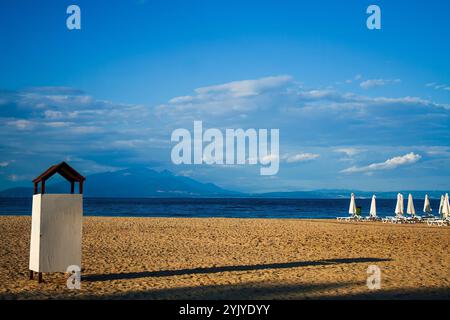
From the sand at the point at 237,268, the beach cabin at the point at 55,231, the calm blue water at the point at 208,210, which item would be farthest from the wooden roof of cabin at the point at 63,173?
the calm blue water at the point at 208,210

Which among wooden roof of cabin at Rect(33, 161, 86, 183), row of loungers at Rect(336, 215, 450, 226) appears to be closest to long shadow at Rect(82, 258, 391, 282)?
wooden roof of cabin at Rect(33, 161, 86, 183)

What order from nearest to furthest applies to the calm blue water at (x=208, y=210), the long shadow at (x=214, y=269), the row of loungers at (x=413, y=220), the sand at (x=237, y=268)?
Answer: the sand at (x=237, y=268)
the long shadow at (x=214, y=269)
the row of loungers at (x=413, y=220)
the calm blue water at (x=208, y=210)

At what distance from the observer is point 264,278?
1008 cm

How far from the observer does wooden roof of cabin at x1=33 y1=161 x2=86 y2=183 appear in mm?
9219

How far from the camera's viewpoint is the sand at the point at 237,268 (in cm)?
859

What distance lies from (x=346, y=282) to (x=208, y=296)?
9.85 feet

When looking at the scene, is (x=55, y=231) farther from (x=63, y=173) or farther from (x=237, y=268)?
(x=237, y=268)

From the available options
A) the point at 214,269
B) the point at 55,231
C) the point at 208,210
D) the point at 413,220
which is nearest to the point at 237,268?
the point at 214,269

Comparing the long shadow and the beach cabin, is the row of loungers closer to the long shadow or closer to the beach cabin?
the long shadow

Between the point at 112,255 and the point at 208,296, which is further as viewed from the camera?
the point at 112,255

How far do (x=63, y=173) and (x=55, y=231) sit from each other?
1.23 metres

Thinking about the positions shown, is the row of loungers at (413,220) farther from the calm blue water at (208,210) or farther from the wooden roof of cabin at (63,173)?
the wooden roof of cabin at (63,173)
